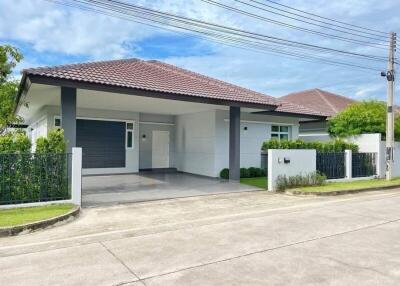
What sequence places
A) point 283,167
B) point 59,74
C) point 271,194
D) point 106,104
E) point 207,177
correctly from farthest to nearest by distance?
point 207,177 < point 106,104 < point 283,167 < point 271,194 < point 59,74

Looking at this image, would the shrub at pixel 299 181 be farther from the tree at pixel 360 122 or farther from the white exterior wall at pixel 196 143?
the tree at pixel 360 122

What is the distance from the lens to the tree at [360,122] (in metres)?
17.4

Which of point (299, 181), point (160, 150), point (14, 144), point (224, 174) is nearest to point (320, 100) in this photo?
point (160, 150)

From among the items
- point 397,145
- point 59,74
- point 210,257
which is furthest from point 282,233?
point 397,145

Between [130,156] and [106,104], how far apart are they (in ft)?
12.0

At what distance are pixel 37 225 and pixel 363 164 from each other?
14515 millimetres

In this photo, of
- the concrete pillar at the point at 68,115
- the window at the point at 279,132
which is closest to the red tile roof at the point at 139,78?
the concrete pillar at the point at 68,115

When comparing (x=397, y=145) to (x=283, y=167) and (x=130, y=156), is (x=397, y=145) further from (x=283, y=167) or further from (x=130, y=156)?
(x=130, y=156)

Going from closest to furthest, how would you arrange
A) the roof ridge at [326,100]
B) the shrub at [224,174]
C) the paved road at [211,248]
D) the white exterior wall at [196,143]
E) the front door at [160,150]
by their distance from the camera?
the paved road at [211,248] → the shrub at [224,174] → the white exterior wall at [196,143] → the front door at [160,150] → the roof ridge at [326,100]

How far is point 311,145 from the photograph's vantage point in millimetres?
14555

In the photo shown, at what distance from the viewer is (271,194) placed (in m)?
12.3

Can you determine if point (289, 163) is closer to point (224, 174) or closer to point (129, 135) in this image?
point (224, 174)

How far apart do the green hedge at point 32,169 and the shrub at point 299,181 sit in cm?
754

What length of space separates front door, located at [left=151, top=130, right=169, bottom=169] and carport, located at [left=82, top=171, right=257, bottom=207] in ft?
9.59
